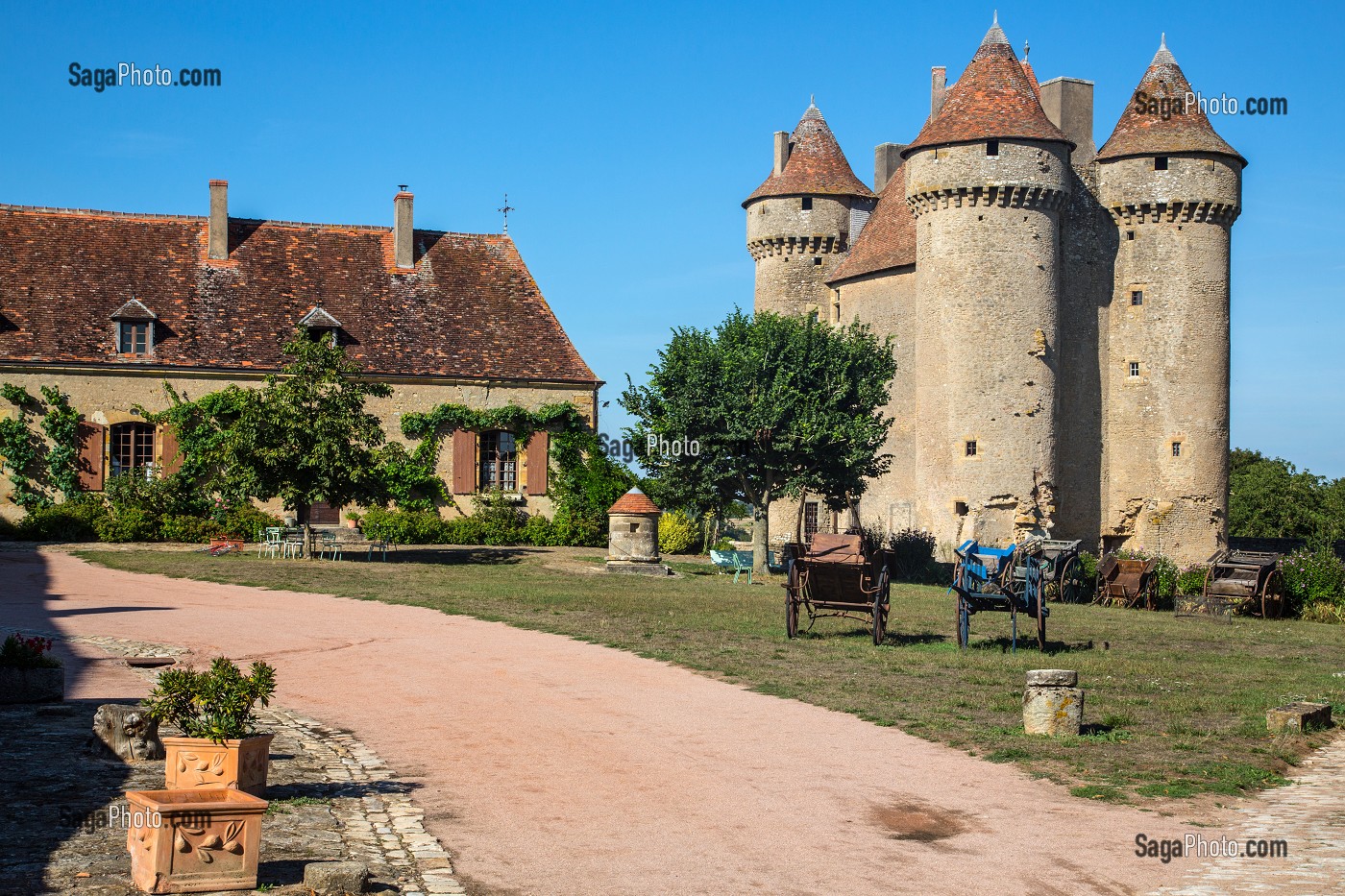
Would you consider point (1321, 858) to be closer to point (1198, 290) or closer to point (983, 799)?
point (983, 799)

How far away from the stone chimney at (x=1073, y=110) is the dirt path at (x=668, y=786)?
101ft

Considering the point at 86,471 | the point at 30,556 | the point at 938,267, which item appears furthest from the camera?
the point at 938,267

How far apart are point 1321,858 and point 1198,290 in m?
33.5

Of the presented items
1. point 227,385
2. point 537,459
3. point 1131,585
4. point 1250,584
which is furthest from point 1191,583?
point 227,385

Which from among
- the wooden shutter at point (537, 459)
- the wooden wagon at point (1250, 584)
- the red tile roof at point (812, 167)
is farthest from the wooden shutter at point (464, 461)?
the wooden wagon at point (1250, 584)

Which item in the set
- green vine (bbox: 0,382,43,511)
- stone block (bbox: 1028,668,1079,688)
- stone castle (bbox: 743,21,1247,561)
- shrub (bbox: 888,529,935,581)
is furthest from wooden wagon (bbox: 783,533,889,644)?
green vine (bbox: 0,382,43,511)

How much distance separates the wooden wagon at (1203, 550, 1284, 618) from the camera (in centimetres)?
2347

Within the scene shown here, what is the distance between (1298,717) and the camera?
1020 cm

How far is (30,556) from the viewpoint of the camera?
2473 cm

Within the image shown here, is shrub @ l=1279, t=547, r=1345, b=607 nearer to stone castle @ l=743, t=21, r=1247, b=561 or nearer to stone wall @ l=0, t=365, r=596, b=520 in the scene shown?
stone castle @ l=743, t=21, r=1247, b=561

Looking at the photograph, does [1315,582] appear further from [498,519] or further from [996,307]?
[498,519]

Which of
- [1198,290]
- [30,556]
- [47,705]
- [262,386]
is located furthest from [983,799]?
[1198,290]

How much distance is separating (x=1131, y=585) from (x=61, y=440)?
23917mm

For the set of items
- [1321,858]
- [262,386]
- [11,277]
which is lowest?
[1321,858]
